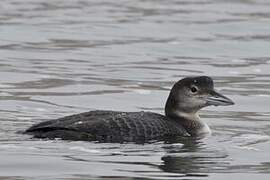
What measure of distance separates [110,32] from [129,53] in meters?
2.59

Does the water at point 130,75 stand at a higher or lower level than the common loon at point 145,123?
lower

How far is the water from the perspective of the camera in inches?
452

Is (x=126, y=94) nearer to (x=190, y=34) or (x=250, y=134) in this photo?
(x=250, y=134)

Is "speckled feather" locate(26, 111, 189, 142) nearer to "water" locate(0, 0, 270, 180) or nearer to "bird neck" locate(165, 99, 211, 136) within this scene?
"water" locate(0, 0, 270, 180)

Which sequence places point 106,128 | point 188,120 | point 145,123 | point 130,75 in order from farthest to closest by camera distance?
point 130,75 → point 188,120 → point 145,123 → point 106,128

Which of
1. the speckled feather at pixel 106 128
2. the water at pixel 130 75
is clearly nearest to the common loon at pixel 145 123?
the speckled feather at pixel 106 128

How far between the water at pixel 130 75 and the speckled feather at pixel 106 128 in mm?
154

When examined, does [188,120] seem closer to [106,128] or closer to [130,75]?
[106,128]

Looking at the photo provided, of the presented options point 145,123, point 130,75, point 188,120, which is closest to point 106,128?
point 145,123

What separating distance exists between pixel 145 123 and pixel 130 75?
5093 millimetres

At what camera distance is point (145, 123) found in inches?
501

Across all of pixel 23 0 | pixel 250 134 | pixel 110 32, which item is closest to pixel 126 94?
pixel 250 134

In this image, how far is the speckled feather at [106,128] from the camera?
1238cm

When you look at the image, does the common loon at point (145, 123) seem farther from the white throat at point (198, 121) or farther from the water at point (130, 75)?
the water at point (130, 75)
